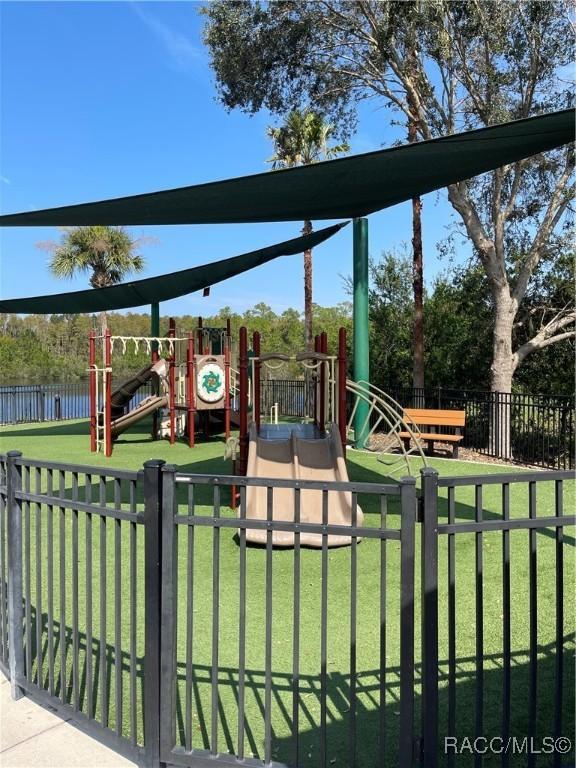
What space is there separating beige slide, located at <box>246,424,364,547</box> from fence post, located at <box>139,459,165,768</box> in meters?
2.98

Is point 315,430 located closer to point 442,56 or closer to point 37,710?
point 37,710

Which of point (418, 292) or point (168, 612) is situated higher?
point (418, 292)

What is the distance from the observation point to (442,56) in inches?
453

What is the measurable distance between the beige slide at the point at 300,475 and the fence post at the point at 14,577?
2.55 metres

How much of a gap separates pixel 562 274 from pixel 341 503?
38.2 ft

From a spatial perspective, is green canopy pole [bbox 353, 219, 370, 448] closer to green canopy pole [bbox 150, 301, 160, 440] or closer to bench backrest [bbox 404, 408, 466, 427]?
bench backrest [bbox 404, 408, 466, 427]

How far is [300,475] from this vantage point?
573 centimetres

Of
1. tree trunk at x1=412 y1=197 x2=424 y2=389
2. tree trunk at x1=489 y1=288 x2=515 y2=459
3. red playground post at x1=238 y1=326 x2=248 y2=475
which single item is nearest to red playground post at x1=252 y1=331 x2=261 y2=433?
red playground post at x1=238 y1=326 x2=248 y2=475

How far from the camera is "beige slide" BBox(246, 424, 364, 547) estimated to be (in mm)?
5312

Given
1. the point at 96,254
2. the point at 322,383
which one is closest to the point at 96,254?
the point at 96,254

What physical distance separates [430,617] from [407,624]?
9 centimetres

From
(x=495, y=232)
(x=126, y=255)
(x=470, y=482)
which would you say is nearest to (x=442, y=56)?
(x=495, y=232)

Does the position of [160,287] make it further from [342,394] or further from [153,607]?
[153,607]

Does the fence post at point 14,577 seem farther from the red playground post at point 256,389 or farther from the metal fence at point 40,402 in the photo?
the metal fence at point 40,402
